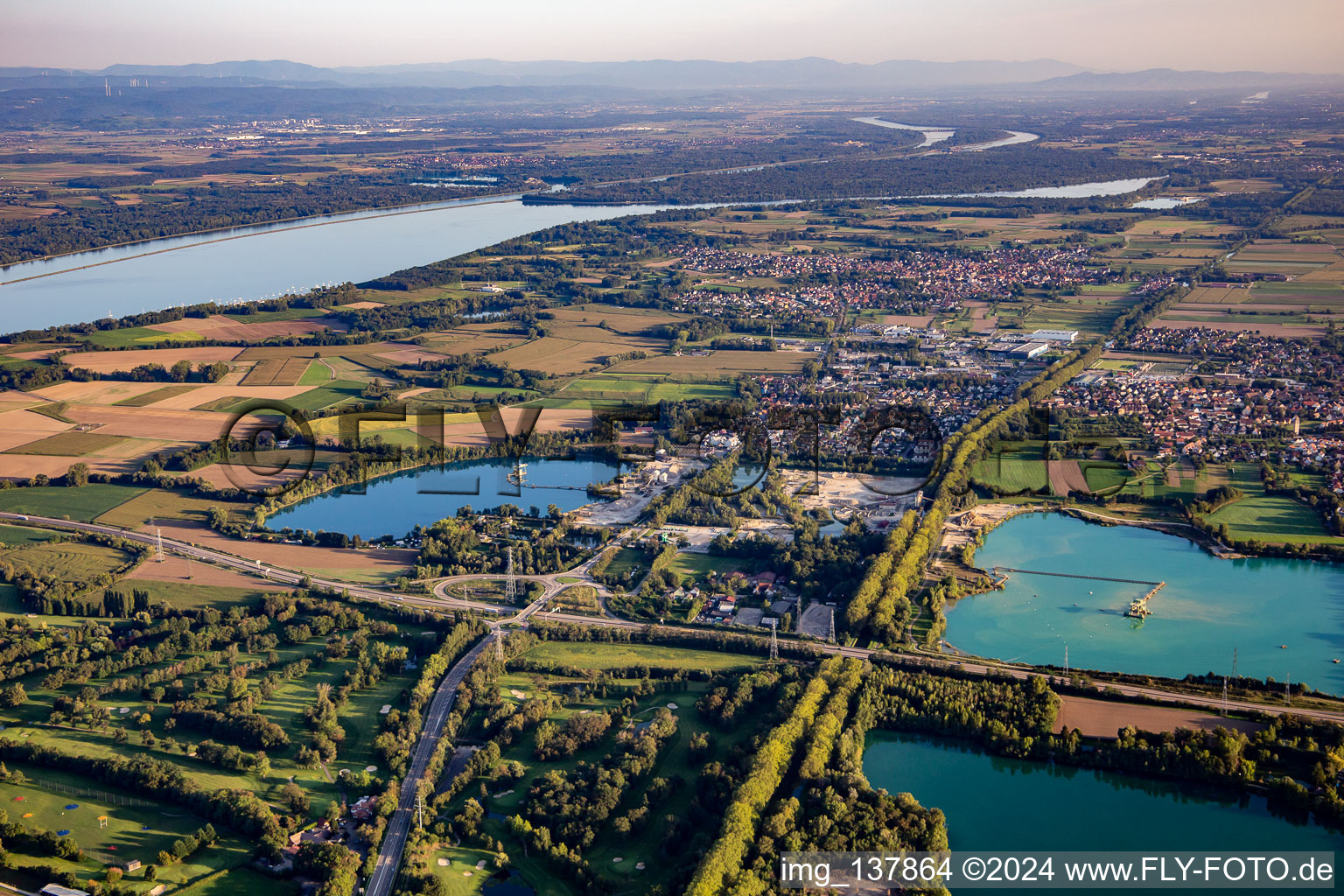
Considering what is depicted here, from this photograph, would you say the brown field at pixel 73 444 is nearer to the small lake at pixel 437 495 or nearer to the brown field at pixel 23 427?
the brown field at pixel 23 427

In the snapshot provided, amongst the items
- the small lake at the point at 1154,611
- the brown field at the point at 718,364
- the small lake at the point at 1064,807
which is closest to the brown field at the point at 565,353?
the brown field at the point at 718,364

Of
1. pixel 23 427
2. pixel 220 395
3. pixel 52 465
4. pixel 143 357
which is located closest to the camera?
pixel 52 465

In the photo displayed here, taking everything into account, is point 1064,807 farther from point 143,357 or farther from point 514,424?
point 143,357

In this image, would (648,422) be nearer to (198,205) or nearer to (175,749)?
(175,749)

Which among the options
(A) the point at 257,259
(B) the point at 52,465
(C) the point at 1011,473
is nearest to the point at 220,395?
(B) the point at 52,465

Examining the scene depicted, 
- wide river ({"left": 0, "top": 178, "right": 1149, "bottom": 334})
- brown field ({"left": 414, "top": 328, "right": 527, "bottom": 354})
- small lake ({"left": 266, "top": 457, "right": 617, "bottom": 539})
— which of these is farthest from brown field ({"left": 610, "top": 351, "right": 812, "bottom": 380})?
wide river ({"left": 0, "top": 178, "right": 1149, "bottom": 334})

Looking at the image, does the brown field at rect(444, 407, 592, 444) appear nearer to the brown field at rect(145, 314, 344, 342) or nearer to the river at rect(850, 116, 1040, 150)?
the brown field at rect(145, 314, 344, 342)
